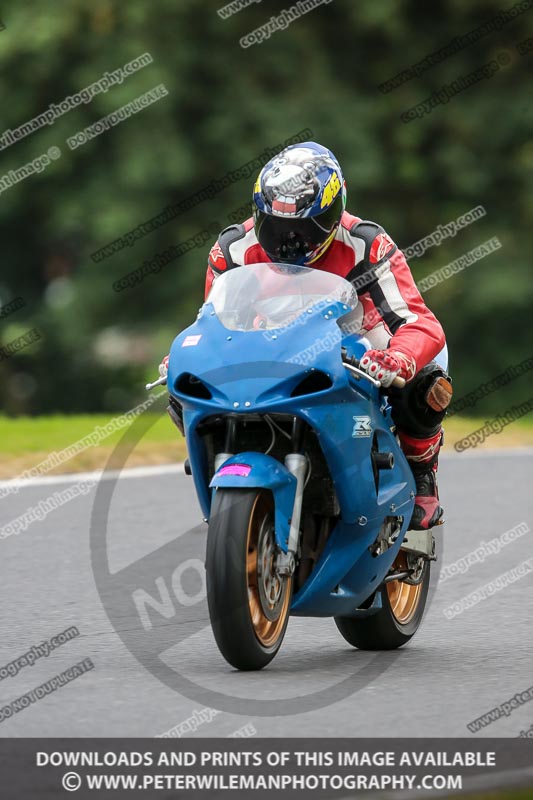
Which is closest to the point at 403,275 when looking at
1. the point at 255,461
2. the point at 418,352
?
the point at 418,352

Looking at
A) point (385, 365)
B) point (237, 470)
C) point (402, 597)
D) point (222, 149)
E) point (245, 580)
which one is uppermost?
point (237, 470)

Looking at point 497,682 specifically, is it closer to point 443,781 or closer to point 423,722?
point 423,722

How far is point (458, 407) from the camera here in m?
22.0

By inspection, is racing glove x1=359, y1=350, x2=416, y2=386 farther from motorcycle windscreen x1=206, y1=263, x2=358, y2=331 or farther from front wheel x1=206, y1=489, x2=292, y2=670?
front wheel x1=206, y1=489, x2=292, y2=670

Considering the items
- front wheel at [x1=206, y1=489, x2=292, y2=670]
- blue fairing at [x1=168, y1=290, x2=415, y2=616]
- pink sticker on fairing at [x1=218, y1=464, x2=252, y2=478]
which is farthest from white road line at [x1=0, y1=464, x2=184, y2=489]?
pink sticker on fairing at [x1=218, y1=464, x2=252, y2=478]

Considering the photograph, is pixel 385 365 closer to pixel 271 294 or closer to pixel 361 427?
pixel 361 427

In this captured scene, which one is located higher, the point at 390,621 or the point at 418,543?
the point at 418,543

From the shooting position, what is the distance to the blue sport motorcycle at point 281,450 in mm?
5570

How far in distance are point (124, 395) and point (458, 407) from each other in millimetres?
4992

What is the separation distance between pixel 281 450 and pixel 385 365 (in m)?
0.48

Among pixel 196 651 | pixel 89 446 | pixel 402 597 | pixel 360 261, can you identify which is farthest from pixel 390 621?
pixel 89 446

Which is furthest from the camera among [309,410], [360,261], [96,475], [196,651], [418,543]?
[96,475]

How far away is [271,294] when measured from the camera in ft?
19.4

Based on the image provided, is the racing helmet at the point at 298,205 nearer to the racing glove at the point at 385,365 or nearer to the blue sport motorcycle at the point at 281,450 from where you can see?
the blue sport motorcycle at the point at 281,450
